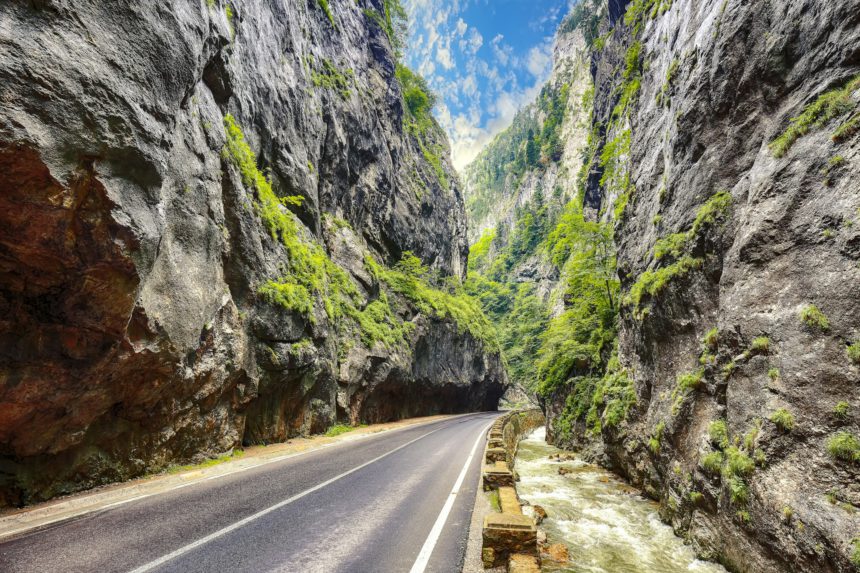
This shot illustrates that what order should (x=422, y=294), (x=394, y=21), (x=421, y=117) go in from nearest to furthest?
(x=422, y=294)
(x=394, y=21)
(x=421, y=117)

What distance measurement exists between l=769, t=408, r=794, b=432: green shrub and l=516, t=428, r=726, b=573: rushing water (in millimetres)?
2637

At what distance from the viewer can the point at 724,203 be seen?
326 inches

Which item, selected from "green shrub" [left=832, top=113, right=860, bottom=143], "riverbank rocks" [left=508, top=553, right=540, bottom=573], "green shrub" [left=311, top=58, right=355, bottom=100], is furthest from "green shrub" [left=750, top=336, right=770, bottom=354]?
"green shrub" [left=311, top=58, right=355, bottom=100]

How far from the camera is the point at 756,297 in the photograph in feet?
21.4

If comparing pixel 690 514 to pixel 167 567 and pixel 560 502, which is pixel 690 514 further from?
pixel 167 567

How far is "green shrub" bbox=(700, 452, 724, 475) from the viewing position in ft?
21.0

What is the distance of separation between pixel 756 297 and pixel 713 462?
2.87 meters

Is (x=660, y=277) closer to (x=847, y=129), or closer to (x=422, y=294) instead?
(x=847, y=129)

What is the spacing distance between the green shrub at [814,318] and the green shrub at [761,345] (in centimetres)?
63

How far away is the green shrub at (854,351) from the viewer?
4781 millimetres

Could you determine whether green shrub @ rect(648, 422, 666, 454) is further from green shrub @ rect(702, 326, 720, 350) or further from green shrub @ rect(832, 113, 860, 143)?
green shrub @ rect(832, 113, 860, 143)

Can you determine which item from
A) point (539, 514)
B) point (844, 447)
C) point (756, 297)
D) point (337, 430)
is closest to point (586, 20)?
point (337, 430)

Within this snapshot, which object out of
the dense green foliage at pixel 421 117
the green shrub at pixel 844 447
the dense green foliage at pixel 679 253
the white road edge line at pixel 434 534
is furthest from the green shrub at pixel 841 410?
the dense green foliage at pixel 421 117

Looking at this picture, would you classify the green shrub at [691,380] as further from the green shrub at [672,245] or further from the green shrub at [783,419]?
the green shrub at [672,245]
